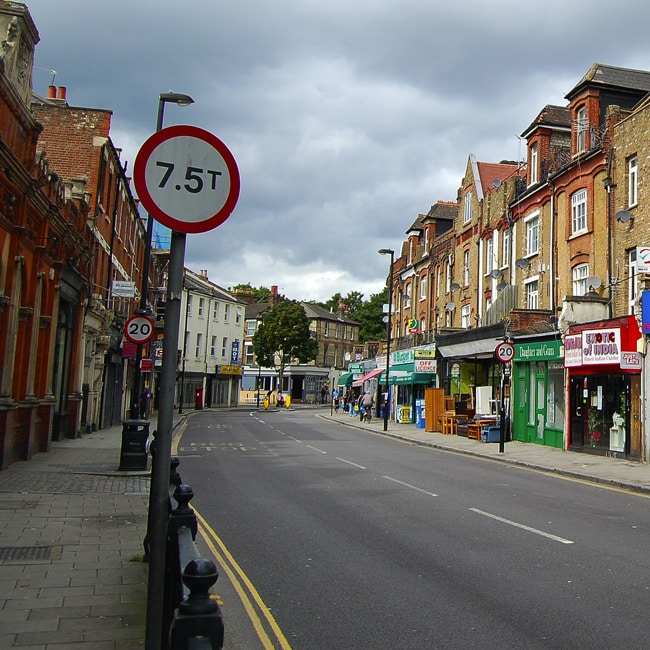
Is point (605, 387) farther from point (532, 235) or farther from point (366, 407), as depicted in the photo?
point (366, 407)

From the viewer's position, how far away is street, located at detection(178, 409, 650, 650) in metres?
5.58

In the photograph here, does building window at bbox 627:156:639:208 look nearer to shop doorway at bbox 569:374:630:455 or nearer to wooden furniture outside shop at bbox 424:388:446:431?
shop doorway at bbox 569:374:630:455

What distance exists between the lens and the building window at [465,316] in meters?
37.5

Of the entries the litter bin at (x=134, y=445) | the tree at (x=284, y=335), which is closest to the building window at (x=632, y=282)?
the litter bin at (x=134, y=445)

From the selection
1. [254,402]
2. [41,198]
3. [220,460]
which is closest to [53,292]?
[41,198]

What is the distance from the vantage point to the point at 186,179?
13.9 feet

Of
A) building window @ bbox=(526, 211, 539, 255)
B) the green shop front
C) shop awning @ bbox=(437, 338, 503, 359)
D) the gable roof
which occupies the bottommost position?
the green shop front

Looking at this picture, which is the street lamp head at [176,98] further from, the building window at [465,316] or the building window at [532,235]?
the building window at [465,316]

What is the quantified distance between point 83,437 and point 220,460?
864cm

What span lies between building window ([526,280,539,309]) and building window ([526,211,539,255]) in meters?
1.31

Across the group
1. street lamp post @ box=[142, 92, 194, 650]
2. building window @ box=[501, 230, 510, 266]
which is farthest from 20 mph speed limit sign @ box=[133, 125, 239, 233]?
building window @ box=[501, 230, 510, 266]

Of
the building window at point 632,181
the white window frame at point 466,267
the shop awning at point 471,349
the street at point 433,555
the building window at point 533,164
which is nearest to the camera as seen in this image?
the street at point 433,555

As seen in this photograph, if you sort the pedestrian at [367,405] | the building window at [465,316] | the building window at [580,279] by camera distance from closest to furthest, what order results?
the building window at [580,279]
the building window at [465,316]
the pedestrian at [367,405]

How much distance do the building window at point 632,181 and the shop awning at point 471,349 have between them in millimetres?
8597
